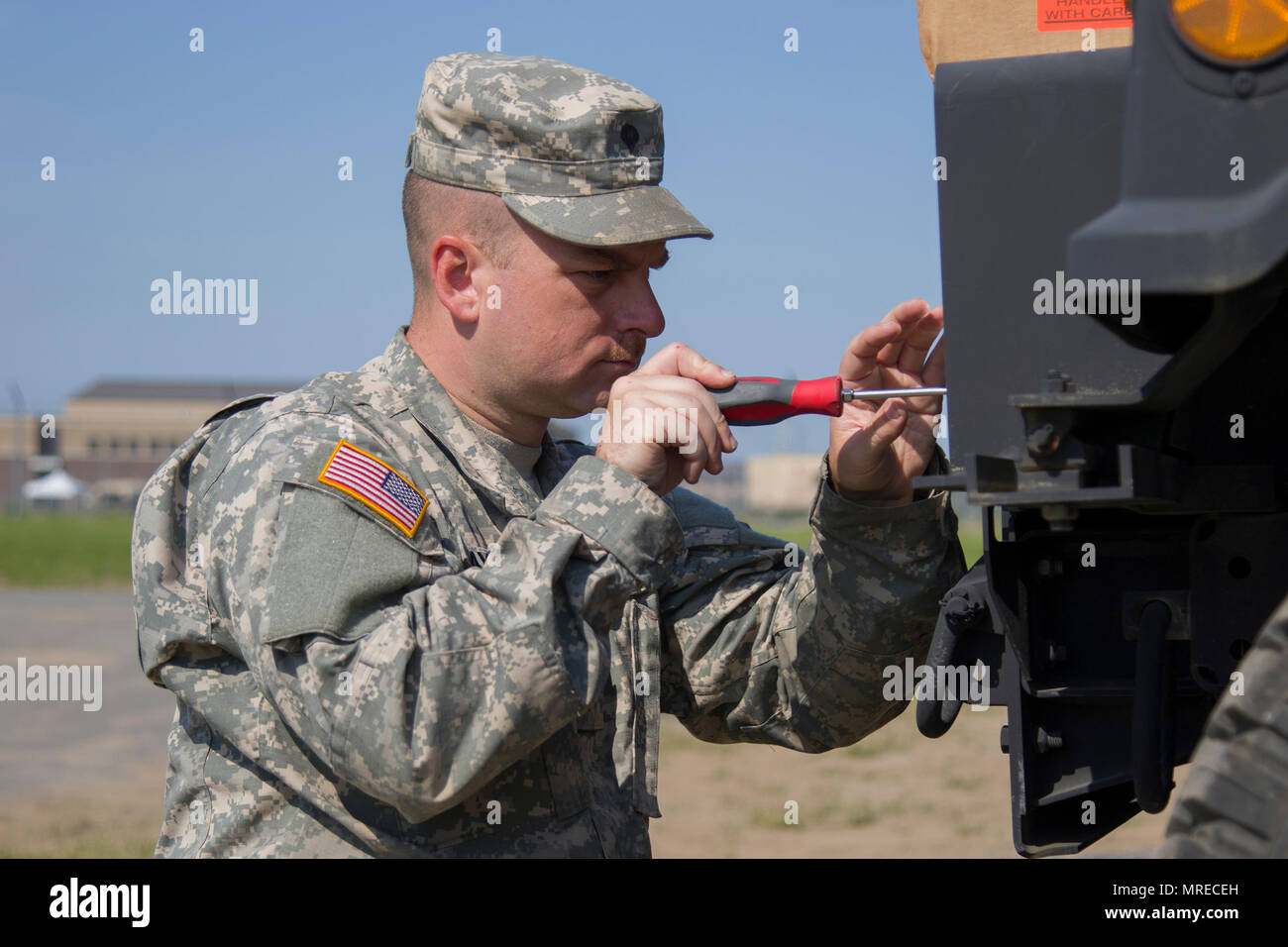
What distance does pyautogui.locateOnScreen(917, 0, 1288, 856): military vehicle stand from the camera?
1.56 m

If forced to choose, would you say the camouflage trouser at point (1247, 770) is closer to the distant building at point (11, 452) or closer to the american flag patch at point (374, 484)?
the american flag patch at point (374, 484)

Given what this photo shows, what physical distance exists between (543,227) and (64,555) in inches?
1108

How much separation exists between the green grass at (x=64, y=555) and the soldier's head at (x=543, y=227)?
22.3 meters

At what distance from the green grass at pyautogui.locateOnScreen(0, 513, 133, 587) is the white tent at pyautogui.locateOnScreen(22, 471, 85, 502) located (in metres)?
21.4

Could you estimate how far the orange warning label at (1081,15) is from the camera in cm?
193

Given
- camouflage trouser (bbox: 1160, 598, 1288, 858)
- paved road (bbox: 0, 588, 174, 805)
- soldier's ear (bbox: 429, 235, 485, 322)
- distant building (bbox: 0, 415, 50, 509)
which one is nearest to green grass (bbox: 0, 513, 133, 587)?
paved road (bbox: 0, 588, 174, 805)

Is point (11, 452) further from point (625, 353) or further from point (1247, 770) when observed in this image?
point (1247, 770)

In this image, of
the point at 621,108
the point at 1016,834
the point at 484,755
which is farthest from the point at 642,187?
the point at 1016,834

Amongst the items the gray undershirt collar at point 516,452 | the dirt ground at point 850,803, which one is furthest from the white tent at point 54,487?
the gray undershirt collar at point 516,452

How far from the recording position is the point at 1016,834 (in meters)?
2.16

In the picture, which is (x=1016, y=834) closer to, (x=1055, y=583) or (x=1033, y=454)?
(x=1055, y=583)

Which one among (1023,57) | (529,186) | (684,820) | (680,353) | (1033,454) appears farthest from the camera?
(684,820)

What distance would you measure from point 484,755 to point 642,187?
112 cm

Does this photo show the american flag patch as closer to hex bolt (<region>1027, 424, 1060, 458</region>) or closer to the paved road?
hex bolt (<region>1027, 424, 1060, 458</region>)
